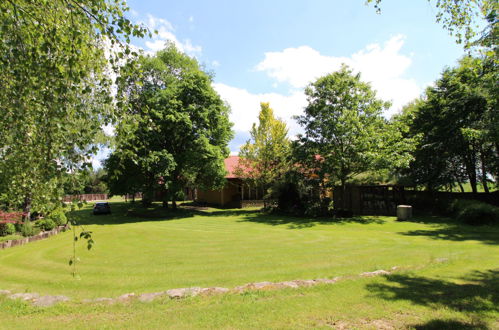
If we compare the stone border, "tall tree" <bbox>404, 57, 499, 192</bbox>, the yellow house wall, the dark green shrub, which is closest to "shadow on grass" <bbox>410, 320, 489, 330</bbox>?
the dark green shrub

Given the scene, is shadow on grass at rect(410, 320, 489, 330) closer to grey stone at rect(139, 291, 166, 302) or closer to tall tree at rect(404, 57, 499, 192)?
grey stone at rect(139, 291, 166, 302)

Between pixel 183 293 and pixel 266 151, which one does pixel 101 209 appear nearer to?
pixel 266 151

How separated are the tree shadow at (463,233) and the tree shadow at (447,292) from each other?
710 cm

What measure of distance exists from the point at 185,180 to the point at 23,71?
2750cm

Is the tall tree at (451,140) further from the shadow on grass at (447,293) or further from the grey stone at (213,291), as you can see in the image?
the grey stone at (213,291)

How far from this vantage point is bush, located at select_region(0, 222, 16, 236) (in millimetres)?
15406

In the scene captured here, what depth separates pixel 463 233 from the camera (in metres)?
14.9

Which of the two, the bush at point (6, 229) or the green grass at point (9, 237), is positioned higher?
the bush at point (6, 229)

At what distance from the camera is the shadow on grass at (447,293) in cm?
492

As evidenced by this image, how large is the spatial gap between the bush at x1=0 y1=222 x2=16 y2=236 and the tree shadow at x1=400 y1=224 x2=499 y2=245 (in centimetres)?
2094

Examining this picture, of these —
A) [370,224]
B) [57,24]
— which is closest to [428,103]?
[370,224]

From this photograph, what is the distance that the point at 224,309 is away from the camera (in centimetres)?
541

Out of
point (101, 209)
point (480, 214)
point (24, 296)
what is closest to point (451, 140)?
point (480, 214)

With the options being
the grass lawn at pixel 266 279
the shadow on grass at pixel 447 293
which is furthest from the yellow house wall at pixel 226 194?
the shadow on grass at pixel 447 293
